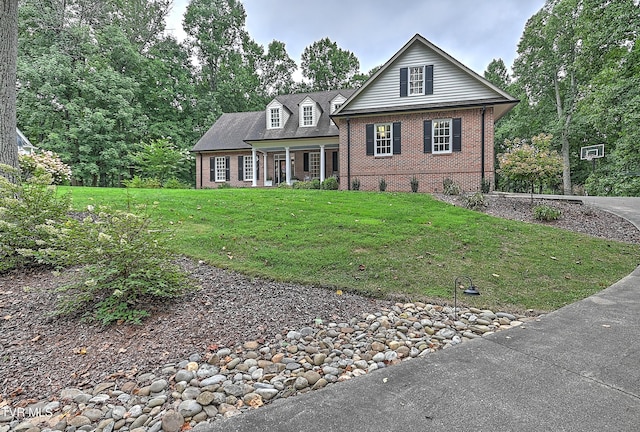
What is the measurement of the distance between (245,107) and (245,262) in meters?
30.9

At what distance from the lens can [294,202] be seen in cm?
906

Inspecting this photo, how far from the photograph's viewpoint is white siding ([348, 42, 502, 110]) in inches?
543

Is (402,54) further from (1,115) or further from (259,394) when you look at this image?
(259,394)

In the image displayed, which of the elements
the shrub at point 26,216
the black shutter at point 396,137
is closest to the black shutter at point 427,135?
the black shutter at point 396,137

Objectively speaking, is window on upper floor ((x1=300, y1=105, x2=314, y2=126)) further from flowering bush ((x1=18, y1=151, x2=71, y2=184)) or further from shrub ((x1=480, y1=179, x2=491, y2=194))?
flowering bush ((x1=18, y1=151, x2=71, y2=184))

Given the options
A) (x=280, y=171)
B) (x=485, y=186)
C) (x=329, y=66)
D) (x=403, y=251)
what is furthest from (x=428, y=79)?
(x=329, y=66)

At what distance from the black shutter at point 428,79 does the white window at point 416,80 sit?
14 centimetres

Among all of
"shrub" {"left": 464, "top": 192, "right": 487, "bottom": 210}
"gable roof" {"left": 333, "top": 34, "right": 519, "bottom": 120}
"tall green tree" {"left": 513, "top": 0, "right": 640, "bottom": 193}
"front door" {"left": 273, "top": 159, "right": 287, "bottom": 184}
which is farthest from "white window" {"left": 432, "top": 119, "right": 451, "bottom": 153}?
"tall green tree" {"left": 513, "top": 0, "right": 640, "bottom": 193}

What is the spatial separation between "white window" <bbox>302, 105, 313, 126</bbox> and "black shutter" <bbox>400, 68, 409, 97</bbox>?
20.9 ft

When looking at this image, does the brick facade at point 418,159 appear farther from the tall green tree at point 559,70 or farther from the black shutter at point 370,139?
the tall green tree at point 559,70

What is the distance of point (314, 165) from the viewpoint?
2072 cm

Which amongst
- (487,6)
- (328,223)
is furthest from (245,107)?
(328,223)

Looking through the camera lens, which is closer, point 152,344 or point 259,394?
point 259,394

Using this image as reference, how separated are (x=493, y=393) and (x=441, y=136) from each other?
1359cm
